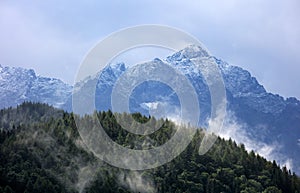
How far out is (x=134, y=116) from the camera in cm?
18838

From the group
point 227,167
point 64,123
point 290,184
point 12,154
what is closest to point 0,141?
point 12,154

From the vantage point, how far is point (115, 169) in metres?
153

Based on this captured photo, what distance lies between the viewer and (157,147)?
556 feet

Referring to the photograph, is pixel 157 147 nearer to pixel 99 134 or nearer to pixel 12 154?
pixel 99 134

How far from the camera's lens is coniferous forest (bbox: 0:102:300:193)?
5507 inches

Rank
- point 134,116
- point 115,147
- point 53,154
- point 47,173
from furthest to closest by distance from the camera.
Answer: point 134,116
point 115,147
point 53,154
point 47,173

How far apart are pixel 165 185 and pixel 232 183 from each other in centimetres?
2027

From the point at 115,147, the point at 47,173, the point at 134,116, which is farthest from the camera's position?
the point at 134,116

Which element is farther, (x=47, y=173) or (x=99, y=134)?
(x=99, y=134)

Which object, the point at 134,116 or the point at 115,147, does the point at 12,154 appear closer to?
the point at 115,147

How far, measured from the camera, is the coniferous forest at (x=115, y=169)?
139875 millimetres

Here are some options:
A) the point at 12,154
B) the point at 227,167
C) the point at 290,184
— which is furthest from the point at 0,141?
the point at 290,184

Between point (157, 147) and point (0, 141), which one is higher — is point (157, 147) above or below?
above

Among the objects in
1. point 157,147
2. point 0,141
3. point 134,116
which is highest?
point 134,116
